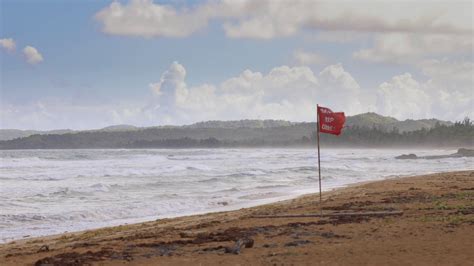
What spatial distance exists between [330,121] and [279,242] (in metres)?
5.25

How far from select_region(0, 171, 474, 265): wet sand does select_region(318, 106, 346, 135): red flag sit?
2403 millimetres

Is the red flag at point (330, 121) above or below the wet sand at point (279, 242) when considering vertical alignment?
above

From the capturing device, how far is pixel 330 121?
15820 mm

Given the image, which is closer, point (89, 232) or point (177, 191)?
point (89, 232)

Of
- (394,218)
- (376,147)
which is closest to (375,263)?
(394,218)

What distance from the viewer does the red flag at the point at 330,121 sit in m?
15.7

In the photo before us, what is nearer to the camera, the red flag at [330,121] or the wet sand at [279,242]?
the wet sand at [279,242]

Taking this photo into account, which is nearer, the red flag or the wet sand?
the wet sand

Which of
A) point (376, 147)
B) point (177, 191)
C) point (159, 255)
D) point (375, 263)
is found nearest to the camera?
point (375, 263)

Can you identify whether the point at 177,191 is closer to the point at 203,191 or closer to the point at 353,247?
the point at 203,191

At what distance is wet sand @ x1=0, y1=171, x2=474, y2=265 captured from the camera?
32.7 ft

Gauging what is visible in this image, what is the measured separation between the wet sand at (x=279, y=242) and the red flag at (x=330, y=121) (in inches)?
94.6

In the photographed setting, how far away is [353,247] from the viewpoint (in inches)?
422

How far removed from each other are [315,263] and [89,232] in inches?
311
